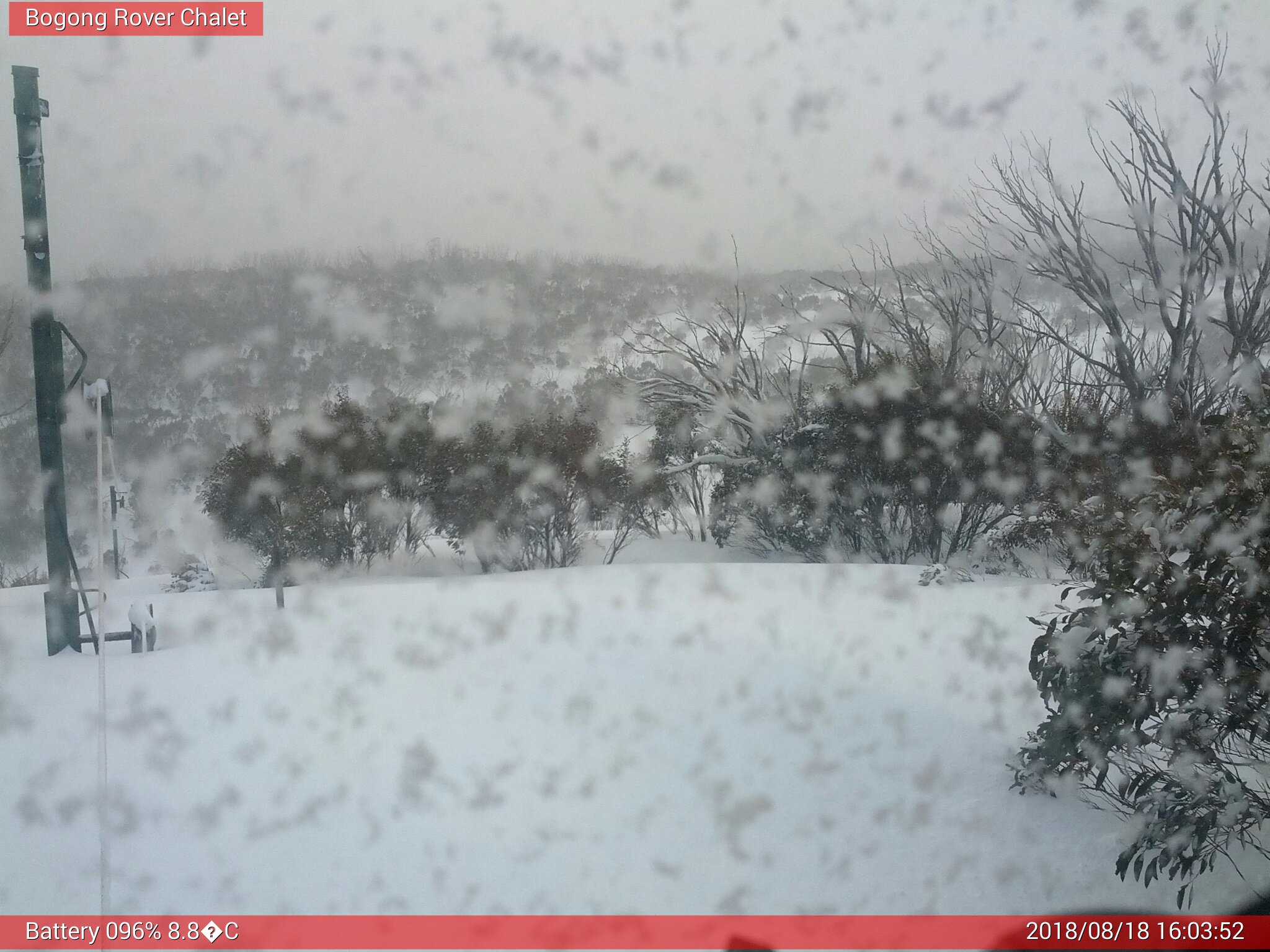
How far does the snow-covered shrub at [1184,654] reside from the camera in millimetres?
1562

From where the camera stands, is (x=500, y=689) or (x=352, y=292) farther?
(x=352, y=292)

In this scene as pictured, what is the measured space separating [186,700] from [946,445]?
333cm

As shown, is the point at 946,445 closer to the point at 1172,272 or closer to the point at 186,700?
the point at 1172,272

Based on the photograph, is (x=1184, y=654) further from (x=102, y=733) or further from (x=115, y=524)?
(x=115, y=524)

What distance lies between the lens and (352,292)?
8.96 feet

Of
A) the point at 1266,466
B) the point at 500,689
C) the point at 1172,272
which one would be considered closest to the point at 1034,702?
the point at 1266,466

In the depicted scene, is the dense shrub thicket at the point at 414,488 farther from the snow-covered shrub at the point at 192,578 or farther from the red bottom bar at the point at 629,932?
the red bottom bar at the point at 629,932

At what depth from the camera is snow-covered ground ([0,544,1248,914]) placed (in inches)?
71.0

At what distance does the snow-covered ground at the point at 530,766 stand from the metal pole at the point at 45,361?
135 mm

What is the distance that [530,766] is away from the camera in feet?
7.04

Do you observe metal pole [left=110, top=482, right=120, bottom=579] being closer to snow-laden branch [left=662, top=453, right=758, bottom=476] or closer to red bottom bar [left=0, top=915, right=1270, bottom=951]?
red bottom bar [left=0, top=915, right=1270, bottom=951]

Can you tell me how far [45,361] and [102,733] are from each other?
2.88 feet

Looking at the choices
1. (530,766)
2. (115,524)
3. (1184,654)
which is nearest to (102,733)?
(115,524)

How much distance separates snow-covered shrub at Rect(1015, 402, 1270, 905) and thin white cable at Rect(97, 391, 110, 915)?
74.1 inches
